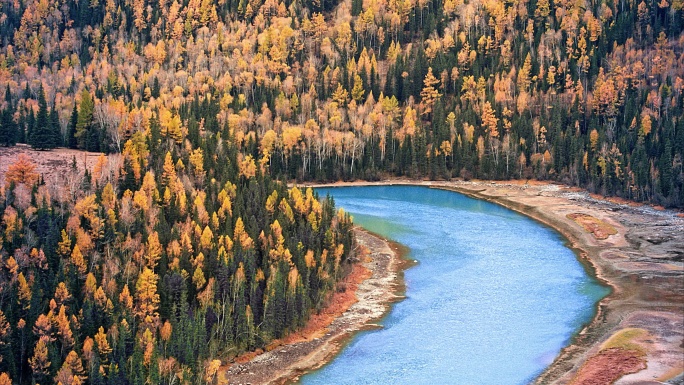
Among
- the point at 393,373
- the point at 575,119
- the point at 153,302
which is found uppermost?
the point at 575,119

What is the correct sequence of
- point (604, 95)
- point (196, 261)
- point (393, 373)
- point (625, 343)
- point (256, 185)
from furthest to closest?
point (604, 95) < point (256, 185) < point (196, 261) < point (625, 343) < point (393, 373)

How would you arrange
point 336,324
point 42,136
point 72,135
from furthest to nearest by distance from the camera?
point 72,135, point 42,136, point 336,324

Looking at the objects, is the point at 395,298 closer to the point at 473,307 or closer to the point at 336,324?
the point at 473,307

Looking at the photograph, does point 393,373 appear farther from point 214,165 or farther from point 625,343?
point 214,165

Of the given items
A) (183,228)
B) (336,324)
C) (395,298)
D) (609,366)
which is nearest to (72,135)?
(183,228)

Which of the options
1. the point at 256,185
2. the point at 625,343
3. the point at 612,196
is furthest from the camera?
the point at 612,196

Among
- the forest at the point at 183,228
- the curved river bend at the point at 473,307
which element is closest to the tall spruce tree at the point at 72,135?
the forest at the point at 183,228

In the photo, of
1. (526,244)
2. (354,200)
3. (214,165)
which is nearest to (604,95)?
(354,200)
